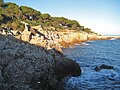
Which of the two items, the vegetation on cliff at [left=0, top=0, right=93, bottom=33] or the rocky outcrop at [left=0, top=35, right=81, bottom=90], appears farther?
the vegetation on cliff at [left=0, top=0, right=93, bottom=33]

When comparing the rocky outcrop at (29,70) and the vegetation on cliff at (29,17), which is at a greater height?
the vegetation on cliff at (29,17)

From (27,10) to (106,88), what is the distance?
80.7 m

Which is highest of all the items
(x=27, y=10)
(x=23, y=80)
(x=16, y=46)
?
(x=27, y=10)

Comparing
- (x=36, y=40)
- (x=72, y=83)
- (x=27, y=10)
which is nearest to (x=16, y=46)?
(x=72, y=83)

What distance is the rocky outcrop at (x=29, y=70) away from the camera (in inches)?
774

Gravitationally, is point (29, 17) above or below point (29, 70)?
above

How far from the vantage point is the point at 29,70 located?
21656mm

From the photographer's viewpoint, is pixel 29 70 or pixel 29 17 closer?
pixel 29 70

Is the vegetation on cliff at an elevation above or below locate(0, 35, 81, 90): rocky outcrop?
above

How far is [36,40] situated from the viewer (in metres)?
45.7

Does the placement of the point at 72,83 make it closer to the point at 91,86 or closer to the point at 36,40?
the point at 91,86

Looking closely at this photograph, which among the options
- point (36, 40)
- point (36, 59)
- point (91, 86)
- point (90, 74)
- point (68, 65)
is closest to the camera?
point (36, 59)

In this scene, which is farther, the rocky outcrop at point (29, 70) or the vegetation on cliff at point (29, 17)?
the vegetation on cliff at point (29, 17)

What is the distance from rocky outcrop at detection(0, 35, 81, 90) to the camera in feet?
64.5
